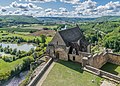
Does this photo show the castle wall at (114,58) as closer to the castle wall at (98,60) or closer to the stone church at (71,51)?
the stone church at (71,51)

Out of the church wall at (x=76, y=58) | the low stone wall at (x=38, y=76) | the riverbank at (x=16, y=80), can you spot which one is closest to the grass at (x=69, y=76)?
the church wall at (x=76, y=58)

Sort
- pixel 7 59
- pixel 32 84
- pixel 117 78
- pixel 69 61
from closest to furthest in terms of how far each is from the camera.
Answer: pixel 32 84 → pixel 117 78 → pixel 69 61 → pixel 7 59

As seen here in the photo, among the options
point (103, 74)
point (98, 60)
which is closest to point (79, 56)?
point (98, 60)

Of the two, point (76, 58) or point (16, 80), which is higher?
point (76, 58)

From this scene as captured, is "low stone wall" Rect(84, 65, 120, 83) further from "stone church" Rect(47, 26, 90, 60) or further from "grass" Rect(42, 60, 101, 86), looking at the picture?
"stone church" Rect(47, 26, 90, 60)

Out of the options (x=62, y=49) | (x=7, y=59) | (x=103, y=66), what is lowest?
(x=7, y=59)

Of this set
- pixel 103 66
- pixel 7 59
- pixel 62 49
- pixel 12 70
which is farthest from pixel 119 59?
pixel 7 59

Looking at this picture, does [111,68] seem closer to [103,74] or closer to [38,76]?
[103,74]

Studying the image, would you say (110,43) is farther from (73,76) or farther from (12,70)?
(73,76)
